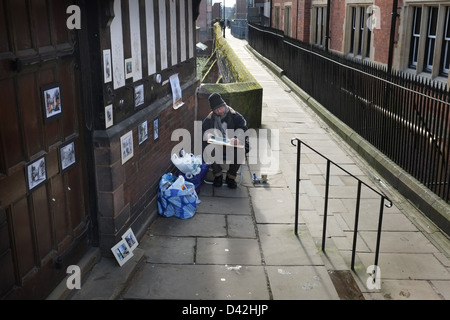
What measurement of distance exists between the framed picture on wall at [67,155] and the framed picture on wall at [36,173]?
268mm

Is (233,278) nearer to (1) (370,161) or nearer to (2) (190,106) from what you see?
(2) (190,106)

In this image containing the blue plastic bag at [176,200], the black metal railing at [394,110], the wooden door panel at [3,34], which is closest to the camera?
the wooden door panel at [3,34]

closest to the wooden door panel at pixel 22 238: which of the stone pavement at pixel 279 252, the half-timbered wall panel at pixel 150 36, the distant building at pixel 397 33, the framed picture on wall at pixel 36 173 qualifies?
the framed picture on wall at pixel 36 173

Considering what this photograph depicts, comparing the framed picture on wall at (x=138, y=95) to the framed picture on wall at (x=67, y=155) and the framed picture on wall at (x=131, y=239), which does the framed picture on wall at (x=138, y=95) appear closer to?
the framed picture on wall at (x=67, y=155)

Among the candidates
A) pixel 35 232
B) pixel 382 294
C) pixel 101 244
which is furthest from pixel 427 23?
pixel 35 232

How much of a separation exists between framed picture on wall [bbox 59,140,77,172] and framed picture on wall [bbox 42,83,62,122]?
283 millimetres

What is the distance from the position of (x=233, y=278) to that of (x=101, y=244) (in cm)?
128

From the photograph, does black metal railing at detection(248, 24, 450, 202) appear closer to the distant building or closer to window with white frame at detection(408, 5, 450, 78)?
the distant building

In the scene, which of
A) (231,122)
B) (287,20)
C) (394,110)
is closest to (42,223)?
(231,122)

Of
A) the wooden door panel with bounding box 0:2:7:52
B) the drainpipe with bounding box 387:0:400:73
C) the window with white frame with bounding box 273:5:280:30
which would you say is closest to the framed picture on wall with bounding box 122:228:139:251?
the wooden door panel with bounding box 0:2:7:52

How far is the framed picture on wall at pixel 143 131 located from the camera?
194 inches

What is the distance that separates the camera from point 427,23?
1094 centimetres

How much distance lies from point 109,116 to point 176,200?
181cm

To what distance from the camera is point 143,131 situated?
16.6ft
